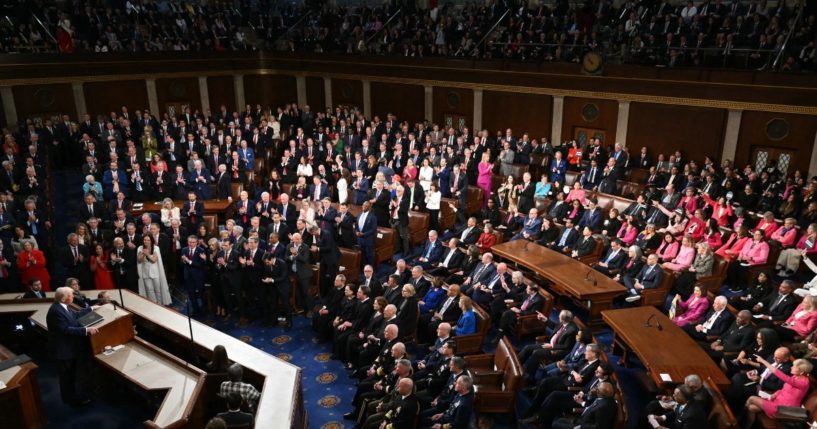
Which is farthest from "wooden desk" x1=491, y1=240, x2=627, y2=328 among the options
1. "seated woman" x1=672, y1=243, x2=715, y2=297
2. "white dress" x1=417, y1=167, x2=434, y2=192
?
"white dress" x1=417, y1=167, x2=434, y2=192

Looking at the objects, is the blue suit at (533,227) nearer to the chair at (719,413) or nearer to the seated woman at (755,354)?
the seated woman at (755,354)

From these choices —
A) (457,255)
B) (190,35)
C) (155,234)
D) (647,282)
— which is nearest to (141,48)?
(190,35)

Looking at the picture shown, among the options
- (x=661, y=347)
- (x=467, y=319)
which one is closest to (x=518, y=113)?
(x=467, y=319)

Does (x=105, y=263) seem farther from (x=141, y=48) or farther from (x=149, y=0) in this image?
(x=149, y=0)

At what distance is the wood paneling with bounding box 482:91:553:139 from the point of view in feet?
58.9

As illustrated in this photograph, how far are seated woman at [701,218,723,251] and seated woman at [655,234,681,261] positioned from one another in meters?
0.77

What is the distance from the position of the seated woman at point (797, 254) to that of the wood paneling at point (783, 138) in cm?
438

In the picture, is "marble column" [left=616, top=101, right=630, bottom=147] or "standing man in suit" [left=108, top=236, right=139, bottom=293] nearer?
"standing man in suit" [left=108, top=236, right=139, bottom=293]

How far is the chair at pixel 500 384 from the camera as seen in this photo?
22.9ft

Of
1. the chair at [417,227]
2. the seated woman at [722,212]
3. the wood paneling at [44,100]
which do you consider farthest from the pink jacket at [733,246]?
the wood paneling at [44,100]

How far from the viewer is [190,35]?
22141mm

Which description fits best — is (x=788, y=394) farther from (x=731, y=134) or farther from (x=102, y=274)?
(x=102, y=274)

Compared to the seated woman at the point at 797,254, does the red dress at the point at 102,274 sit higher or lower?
lower

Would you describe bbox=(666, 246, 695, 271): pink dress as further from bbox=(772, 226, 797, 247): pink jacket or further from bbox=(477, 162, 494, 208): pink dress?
bbox=(477, 162, 494, 208): pink dress
